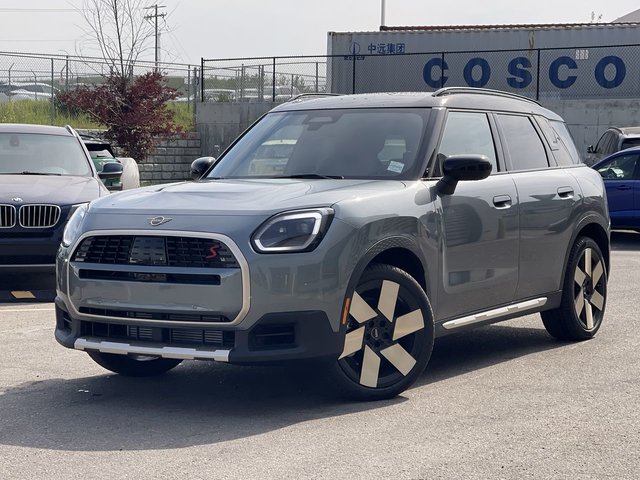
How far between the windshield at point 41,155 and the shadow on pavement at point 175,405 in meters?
5.51

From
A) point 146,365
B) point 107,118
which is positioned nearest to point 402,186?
point 146,365

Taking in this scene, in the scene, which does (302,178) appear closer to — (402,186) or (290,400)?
(402,186)

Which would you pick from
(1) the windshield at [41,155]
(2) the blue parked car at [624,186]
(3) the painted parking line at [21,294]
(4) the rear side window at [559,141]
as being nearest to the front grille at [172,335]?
Answer: (4) the rear side window at [559,141]

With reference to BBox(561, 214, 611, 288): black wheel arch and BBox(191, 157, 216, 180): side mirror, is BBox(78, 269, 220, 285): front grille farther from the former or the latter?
BBox(561, 214, 611, 288): black wheel arch

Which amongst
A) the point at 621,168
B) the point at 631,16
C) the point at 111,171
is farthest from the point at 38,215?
the point at 631,16

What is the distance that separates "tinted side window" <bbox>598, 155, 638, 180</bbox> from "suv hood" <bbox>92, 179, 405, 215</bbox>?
1247 centimetres

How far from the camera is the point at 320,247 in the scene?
622 cm

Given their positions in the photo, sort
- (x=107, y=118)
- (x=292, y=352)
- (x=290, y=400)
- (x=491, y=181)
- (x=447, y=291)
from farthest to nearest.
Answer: (x=107, y=118) < (x=491, y=181) < (x=447, y=291) < (x=290, y=400) < (x=292, y=352)

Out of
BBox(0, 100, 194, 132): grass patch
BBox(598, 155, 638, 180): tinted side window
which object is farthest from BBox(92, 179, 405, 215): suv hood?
BBox(0, 100, 194, 132): grass patch

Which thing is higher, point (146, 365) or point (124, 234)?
point (124, 234)

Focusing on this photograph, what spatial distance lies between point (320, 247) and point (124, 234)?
108 centimetres

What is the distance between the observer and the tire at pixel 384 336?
648 centimetres

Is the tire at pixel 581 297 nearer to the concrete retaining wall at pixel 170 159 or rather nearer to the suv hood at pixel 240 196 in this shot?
the suv hood at pixel 240 196

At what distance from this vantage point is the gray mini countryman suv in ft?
20.2
